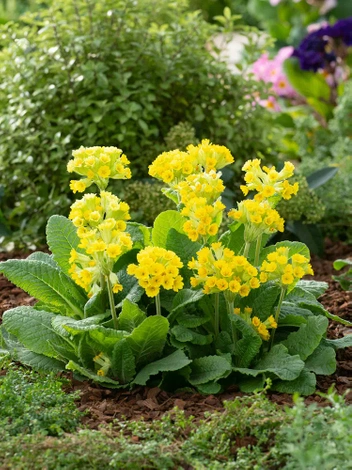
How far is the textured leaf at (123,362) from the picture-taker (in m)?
2.45

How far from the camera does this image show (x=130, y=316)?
2488mm

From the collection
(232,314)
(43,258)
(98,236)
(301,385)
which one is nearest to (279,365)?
(301,385)

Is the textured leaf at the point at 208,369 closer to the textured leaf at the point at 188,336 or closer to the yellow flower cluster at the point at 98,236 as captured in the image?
the textured leaf at the point at 188,336

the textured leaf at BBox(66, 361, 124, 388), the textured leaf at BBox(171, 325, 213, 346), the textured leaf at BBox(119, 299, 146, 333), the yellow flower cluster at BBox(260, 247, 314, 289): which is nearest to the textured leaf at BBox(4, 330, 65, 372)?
the textured leaf at BBox(66, 361, 124, 388)

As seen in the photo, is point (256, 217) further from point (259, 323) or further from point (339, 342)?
point (339, 342)

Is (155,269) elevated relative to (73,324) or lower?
elevated

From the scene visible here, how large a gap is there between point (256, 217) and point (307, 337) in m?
0.45

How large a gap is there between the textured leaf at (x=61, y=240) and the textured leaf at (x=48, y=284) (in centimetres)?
4

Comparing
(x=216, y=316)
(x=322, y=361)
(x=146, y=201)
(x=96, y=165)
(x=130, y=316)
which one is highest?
(x=96, y=165)

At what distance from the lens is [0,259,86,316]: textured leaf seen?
2.70 metres

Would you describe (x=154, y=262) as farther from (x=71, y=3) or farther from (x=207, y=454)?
(x=71, y=3)

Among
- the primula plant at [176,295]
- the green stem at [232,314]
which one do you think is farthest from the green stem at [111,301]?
the green stem at [232,314]

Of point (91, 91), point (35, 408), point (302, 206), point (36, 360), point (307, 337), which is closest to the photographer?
point (35, 408)

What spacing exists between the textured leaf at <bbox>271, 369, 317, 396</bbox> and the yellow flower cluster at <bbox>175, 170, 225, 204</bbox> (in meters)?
0.63
